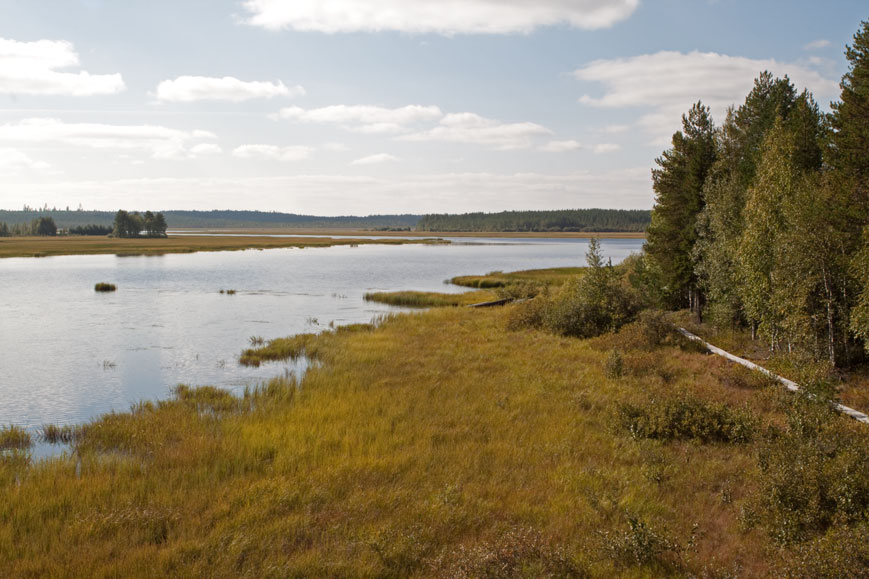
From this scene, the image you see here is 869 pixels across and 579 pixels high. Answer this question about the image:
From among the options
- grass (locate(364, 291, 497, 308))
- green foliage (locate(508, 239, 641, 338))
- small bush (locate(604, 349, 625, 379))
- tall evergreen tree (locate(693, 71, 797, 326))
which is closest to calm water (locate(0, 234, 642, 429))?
grass (locate(364, 291, 497, 308))

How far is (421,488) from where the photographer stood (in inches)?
592

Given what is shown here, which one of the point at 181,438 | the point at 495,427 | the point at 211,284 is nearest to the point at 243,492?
the point at 181,438

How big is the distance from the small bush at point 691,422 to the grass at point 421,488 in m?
0.18

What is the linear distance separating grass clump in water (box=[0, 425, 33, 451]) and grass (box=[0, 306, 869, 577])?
1.96m

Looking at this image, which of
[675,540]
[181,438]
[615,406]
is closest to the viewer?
[675,540]

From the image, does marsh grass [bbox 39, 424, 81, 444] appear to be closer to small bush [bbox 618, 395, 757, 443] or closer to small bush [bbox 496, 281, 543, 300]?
small bush [bbox 618, 395, 757, 443]

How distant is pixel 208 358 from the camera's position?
109 feet

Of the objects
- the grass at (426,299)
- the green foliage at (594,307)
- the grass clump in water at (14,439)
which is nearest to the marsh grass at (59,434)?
the grass clump in water at (14,439)

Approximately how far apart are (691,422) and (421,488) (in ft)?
32.6

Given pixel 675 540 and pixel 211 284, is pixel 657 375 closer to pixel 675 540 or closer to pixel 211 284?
pixel 675 540

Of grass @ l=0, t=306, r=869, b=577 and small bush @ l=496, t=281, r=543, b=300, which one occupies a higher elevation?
small bush @ l=496, t=281, r=543, b=300

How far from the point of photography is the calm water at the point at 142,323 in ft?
87.0

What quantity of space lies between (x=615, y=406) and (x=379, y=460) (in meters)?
9.87

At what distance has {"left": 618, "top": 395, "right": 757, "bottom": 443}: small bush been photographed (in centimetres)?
1883
